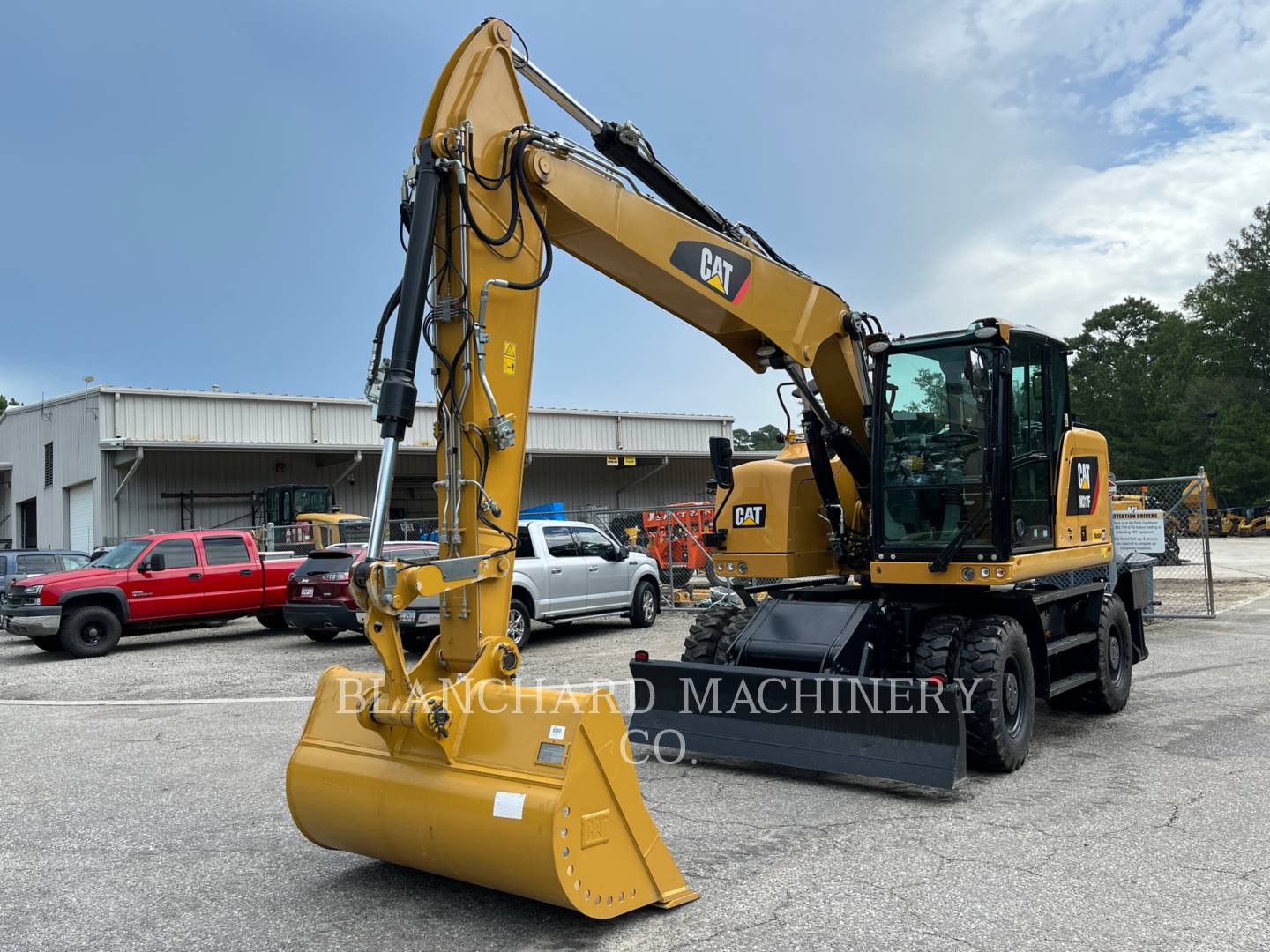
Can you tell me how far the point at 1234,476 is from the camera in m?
56.2

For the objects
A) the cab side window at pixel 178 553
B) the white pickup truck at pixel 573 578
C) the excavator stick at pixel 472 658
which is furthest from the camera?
the cab side window at pixel 178 553

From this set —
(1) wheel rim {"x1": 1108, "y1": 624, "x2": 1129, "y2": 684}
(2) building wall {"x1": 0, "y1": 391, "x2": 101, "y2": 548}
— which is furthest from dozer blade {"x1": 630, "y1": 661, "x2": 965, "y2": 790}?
(2) building wall {"x1": 0, "y1": 391, "x2": 101, "y2": 548}

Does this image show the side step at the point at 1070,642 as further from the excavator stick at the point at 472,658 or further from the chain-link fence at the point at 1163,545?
the excavator stick at the point at 472,658

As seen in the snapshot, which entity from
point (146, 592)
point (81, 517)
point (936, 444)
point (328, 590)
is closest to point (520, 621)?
point (328, 590)

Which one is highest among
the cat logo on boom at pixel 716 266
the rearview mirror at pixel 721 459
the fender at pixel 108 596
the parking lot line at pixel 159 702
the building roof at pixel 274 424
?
the building roof at pixel 274 424

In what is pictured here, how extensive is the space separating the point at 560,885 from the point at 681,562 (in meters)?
19.1

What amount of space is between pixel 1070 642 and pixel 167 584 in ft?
44.5

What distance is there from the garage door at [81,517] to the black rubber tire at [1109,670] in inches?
1184

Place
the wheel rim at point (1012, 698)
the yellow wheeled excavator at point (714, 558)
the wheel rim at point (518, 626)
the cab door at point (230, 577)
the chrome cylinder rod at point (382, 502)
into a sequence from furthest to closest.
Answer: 1. the cab door at point (230, 577)
2. the wheel rim at point (518, 626)
3. the wheel rim at point (1012, 698)
4. the chrome cylinder rod at point (382, 502)
5. the yellow wheeled excavator at point (714, 558)

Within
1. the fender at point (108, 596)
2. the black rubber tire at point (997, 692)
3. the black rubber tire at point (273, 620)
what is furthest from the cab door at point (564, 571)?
the black rubber tire at point (997, 692)

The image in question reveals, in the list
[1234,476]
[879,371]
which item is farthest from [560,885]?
[1234,476]

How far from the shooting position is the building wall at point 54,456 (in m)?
30.7

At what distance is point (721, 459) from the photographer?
27.2 ft

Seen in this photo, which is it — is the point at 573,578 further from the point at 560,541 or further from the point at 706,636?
the point at 706,636
